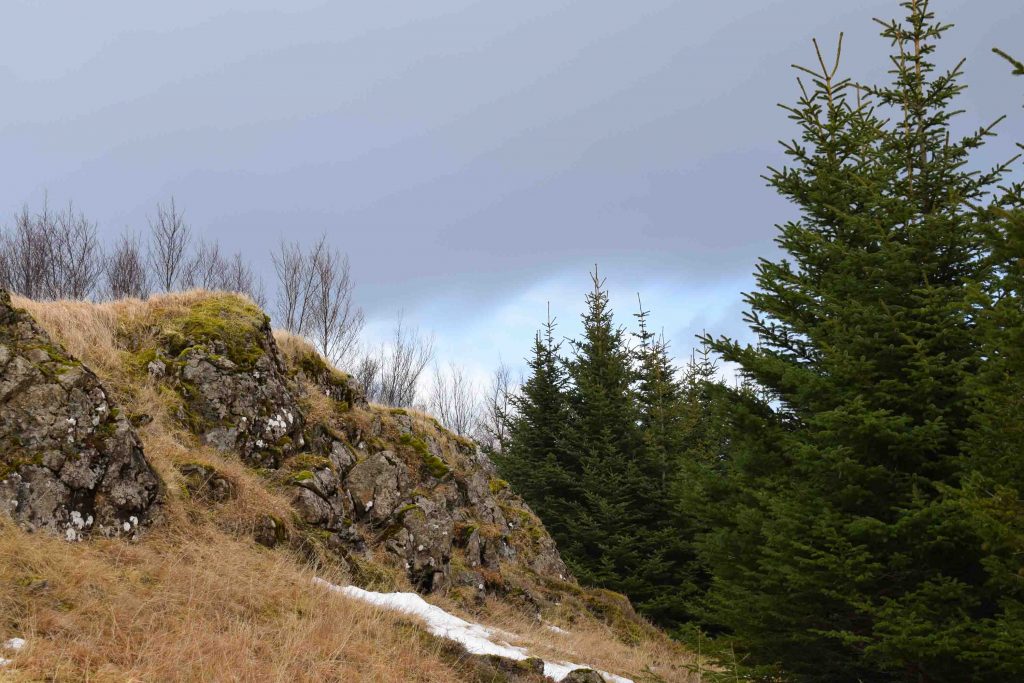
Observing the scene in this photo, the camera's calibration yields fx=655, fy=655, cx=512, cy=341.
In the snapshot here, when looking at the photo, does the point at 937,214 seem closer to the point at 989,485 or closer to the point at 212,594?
the point at 989,485

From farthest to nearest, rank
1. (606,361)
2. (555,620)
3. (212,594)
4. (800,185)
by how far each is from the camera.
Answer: (606,361) < (555,620) < (800,185) < (212,594)

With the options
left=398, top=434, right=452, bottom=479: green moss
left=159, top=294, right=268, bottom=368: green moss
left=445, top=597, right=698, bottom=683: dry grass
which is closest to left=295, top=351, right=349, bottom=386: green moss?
left=159, top=294, right=268, bottom=368: green moss

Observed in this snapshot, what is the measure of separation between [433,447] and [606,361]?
27.0 ft

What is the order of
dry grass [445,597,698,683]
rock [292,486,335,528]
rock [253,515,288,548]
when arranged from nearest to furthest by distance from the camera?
rock [253,515,288,548], dry grass [445,597,698,683], rock [292,486,335,528]

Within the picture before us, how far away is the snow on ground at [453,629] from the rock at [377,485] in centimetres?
272

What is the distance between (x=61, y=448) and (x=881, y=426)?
9511mm

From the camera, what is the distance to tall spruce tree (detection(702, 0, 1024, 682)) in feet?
23.1

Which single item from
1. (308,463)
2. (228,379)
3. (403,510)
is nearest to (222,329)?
(228,379)

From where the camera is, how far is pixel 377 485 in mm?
12234

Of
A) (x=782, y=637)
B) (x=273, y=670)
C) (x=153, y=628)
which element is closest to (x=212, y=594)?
(x=153, y=628)

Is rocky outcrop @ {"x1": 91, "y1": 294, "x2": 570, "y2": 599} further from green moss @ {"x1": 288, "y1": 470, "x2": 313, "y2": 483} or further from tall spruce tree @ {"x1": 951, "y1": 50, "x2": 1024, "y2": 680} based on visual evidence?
tall spruce tree @ {"x1": 951, "y1": 50, "x2": 1024, "y2": 680}

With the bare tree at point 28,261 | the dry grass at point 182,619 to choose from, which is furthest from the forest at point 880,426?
the bare tree at point 28,261

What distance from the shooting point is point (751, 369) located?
9320 millimetres

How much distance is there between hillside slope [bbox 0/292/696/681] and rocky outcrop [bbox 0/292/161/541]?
64mm
